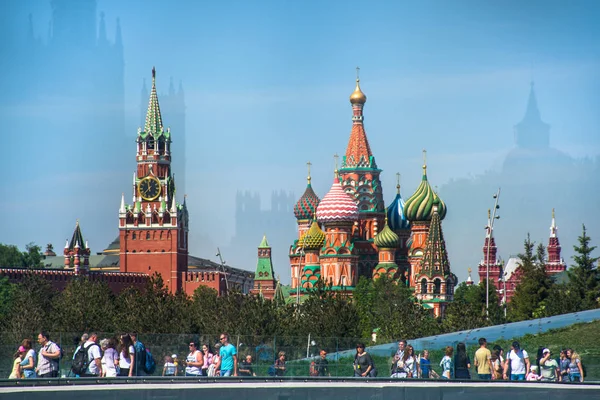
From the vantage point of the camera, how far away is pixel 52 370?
3161cm

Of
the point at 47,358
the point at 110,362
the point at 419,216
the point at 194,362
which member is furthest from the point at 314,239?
the point at 47,358

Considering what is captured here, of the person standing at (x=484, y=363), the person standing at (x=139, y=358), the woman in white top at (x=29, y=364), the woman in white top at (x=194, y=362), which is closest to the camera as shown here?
the woman in white top at (x=29, y=364)

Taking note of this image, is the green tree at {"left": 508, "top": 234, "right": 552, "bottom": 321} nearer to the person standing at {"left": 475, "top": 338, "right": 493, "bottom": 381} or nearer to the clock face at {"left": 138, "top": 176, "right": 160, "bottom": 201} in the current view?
the person standing at {"left": 475, "top": 338, "right": 493, "bottom": 381}

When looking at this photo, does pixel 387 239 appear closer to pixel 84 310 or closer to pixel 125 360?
pixel 84 310

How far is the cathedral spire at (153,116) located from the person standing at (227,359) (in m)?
140

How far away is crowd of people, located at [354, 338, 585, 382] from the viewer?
33.5m

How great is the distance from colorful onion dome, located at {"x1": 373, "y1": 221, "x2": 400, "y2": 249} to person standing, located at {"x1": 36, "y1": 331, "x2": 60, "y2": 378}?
110469 millimetres

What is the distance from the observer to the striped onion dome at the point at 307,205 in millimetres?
156750

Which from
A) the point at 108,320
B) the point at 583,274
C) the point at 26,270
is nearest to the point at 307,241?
the point at 26,270

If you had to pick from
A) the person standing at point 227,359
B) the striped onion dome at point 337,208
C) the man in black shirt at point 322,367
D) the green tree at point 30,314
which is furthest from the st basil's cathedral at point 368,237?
the person standing at point 227,359

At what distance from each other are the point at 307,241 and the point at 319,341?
105 m

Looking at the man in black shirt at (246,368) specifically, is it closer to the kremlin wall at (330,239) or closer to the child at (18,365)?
the child at (18,365)

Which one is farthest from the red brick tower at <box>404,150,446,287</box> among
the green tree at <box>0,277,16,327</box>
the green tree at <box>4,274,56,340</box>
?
the green tree at <box>4,274,56,340</box>

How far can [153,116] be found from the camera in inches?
6821
